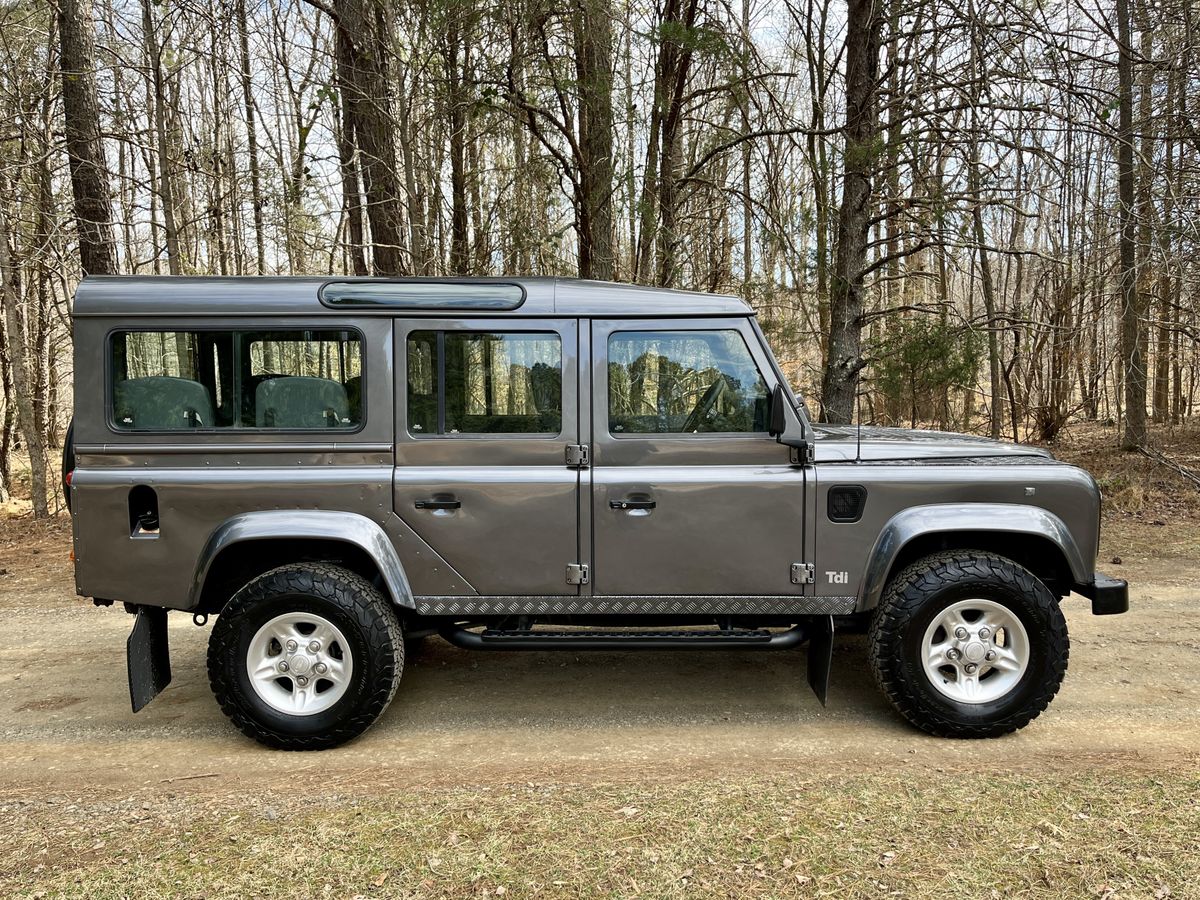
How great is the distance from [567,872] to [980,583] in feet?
7.52

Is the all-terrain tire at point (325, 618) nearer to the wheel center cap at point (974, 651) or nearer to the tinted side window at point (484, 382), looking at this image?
the tinted side window at point (484, 382)

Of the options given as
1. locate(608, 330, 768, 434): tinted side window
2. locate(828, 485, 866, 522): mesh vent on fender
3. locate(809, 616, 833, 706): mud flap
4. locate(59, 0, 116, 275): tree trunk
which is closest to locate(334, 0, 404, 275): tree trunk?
locate(59, 0, 116, 275): tree trunk

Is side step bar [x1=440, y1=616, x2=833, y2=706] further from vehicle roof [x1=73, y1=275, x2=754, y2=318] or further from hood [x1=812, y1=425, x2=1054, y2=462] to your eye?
vehicle roof [x1=73, y1=275, x2=754, y2=318]

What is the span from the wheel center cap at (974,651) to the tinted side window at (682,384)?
1.43 metres

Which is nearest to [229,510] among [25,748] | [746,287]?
[25,748]

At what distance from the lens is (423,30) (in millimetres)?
7926

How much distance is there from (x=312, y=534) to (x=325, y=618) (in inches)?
16.1

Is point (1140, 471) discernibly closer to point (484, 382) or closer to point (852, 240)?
point (852, 240)

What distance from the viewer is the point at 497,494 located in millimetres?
3717

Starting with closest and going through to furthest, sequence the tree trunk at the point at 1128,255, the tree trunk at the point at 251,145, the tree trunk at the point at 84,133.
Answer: the tree trunk at the point at 1128,255, the tree trunk at the point at 84,133, the tree trunk at the point at 251,145

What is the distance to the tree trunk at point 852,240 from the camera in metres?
8.40

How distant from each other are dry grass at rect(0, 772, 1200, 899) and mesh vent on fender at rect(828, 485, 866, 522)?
1156 millimetres

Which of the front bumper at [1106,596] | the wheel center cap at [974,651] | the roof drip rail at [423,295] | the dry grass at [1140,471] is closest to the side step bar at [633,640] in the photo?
the wheel center cap at [974,651]

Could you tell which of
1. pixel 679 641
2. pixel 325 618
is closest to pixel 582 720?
pixel 679 641
